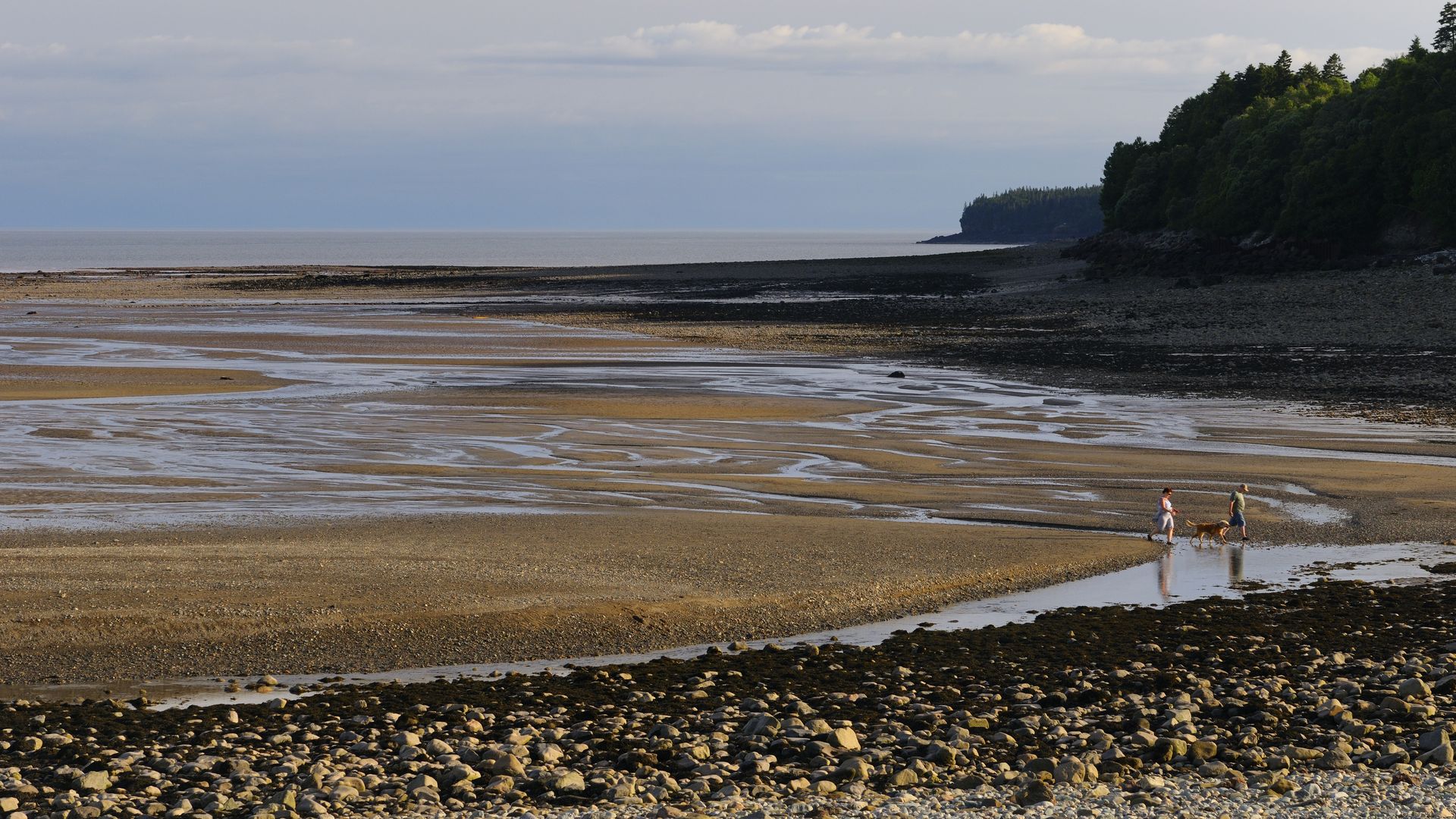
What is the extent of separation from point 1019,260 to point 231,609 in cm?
8457

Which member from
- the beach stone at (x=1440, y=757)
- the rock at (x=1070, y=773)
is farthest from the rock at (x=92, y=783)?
the beach stone at (x=1440, y=757)

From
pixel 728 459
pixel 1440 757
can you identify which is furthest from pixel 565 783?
pixel 728 459

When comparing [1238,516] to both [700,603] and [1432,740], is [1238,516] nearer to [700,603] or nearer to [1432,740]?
[700,603]

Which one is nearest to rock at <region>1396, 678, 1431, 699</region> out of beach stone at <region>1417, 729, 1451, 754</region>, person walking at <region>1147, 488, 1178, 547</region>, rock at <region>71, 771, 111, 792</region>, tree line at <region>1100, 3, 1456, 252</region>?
beach stone at <region>1417, 729, 1451, 754</region>

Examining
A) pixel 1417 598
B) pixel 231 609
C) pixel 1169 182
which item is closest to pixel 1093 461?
pixel 1417 598

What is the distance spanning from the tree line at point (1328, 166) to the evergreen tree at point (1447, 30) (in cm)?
7

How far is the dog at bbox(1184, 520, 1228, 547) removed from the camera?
16484 millimetres

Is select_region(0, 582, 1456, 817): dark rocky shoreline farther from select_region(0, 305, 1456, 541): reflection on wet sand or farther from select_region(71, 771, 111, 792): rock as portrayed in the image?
select_region(0, 305, 1456, 541): reflection on wet sand

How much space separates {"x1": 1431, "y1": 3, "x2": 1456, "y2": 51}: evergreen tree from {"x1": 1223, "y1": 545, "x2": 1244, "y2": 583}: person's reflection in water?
6461 cm

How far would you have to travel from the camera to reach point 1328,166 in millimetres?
64562

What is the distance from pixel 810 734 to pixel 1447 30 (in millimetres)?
74741

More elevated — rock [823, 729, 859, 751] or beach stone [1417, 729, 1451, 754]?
rock [823, 729, 859, 751]

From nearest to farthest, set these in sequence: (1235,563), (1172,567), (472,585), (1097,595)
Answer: (472,585), (1097,595), (1172,567), (1235,563)

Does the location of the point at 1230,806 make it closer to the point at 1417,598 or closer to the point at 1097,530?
the point at 1417,598
